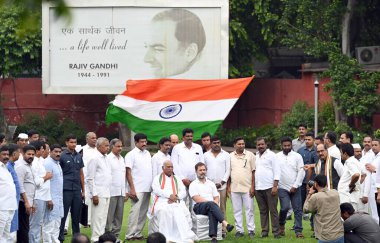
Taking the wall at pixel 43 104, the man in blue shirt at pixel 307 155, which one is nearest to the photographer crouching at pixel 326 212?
the man in blue shirt at pixel 307 155

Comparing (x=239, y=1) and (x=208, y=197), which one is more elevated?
(x=239, y=1)

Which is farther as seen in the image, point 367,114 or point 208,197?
point 367,114

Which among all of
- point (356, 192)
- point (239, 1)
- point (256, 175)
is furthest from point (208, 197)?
point (239, 1)

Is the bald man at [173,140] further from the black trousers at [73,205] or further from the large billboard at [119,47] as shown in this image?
the large billboard at [119,47]

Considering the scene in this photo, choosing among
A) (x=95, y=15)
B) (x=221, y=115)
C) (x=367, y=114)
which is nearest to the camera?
(x=221, y=115)

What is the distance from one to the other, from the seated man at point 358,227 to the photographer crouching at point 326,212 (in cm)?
10

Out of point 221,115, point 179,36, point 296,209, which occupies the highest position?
point 179,36

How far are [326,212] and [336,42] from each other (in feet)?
62.4

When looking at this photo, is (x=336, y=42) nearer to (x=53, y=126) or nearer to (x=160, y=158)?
(x=53, y=126)

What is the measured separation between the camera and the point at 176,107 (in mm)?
17969

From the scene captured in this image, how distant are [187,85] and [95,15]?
296 inches

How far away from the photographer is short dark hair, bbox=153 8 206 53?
24.9m

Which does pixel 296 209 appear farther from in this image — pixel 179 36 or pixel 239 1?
pixel 239 1

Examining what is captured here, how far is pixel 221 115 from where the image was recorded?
59.0 feet
